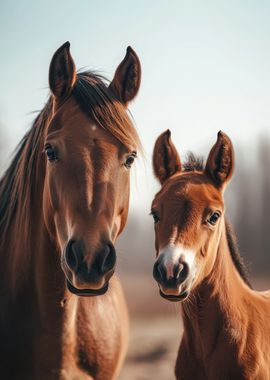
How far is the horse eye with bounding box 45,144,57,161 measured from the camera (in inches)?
119

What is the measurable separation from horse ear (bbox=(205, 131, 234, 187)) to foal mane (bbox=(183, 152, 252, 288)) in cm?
16

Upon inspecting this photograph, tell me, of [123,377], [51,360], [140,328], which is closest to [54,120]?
[51,360]

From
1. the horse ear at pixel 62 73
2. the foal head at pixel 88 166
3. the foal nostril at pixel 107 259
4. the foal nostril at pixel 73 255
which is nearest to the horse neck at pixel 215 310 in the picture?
the foal head at pixel 88 166

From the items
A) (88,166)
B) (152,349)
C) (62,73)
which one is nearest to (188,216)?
(88,166)

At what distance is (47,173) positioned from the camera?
3.10 meters

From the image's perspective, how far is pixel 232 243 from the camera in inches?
160

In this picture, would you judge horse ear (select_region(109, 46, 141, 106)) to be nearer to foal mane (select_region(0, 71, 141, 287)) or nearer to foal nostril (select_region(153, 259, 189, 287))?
foal mane (select_region(0, 71, 141, 287))

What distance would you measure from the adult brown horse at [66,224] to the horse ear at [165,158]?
0.82m

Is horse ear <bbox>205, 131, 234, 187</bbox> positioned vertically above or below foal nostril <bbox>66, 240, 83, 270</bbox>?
above

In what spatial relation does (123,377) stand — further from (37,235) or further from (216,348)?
(37,235)

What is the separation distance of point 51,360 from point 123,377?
5333 millimetres

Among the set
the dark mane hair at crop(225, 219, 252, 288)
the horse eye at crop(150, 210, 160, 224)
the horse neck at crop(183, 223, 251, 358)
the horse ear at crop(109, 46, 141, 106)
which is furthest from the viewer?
the dark mane hair at crop(225, 219, 252, 288)

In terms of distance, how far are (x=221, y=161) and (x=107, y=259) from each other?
165cm

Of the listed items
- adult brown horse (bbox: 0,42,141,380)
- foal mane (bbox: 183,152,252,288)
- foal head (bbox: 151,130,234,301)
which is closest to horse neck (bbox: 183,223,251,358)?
foal head (bbox: 151,130,234,301)
